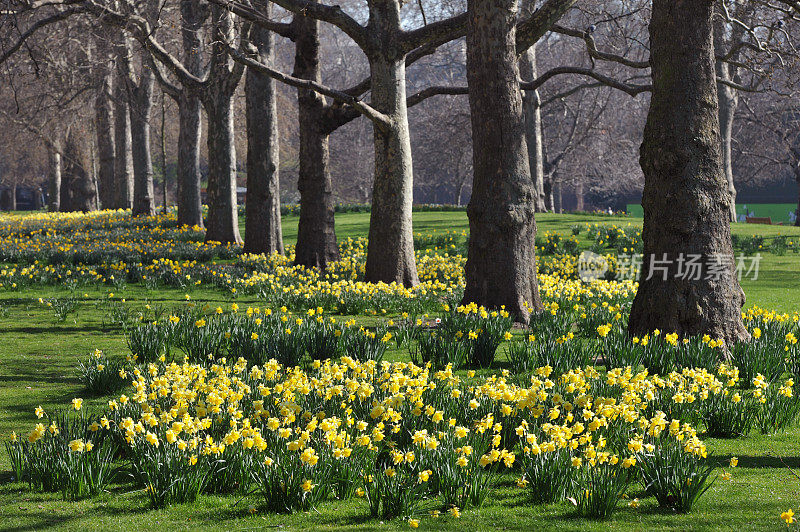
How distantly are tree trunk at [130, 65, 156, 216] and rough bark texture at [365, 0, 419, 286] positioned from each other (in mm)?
14198

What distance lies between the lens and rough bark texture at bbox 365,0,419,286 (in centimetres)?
1041

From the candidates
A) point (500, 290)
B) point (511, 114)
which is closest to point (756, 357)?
point (500, 290)

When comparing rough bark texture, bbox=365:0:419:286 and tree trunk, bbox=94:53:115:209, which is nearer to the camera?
rough bark texture, bbox=365:0:419:286

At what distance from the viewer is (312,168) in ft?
38.9

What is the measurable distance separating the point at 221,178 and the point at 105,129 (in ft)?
37.8

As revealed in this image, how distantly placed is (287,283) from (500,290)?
338 centimetres

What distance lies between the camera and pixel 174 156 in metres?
44.1

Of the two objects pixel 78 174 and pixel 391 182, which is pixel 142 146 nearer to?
pixel 78 174

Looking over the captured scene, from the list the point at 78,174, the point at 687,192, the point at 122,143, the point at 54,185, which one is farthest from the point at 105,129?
the point at 687,192

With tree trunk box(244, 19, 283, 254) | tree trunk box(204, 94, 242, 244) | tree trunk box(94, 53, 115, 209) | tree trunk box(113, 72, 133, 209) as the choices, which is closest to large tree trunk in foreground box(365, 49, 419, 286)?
tree trunk box(244, 19, 283, 254)

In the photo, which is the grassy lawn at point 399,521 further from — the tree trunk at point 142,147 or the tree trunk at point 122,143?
the tree trunk at point 122,143

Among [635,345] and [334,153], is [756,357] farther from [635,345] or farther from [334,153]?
[334,153]

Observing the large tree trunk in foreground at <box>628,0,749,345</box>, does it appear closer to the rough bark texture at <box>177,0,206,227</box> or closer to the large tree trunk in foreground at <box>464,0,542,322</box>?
the large tree trunk in foreground at <box>464,0,542,322</box>

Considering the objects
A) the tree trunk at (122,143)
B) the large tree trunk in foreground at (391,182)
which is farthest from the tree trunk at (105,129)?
the large tree trunk in foreground at (391,182)
